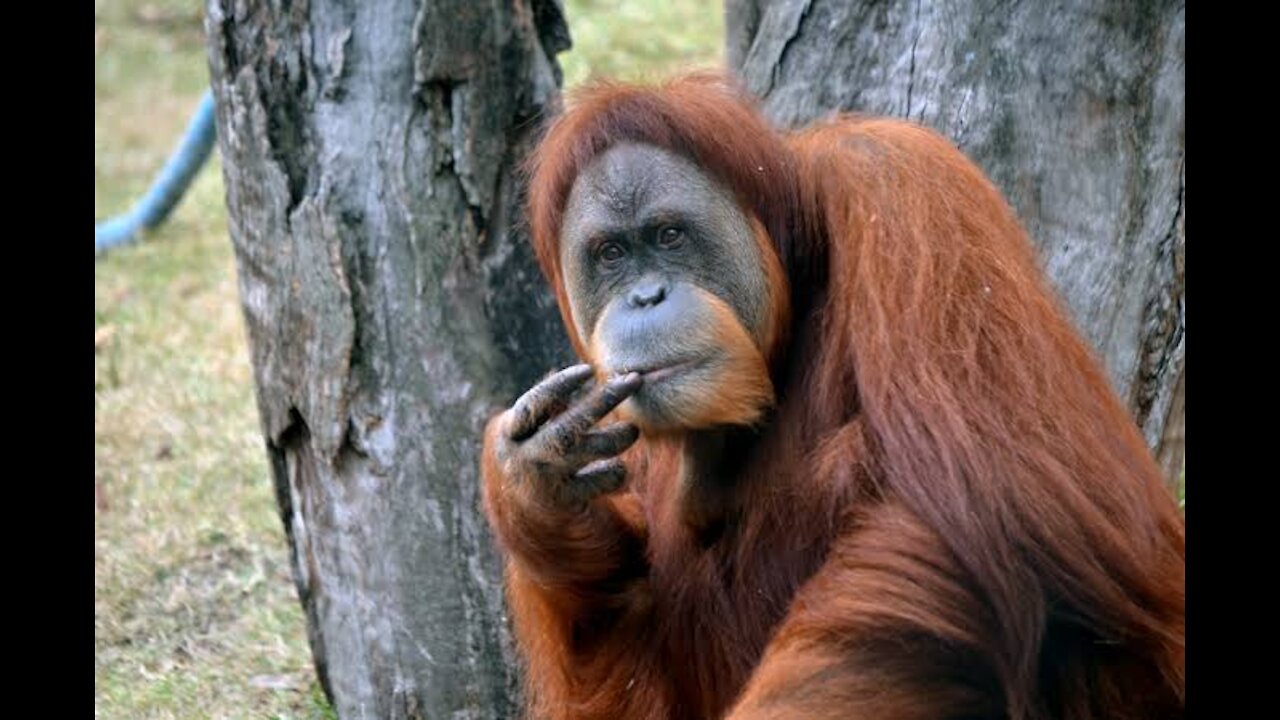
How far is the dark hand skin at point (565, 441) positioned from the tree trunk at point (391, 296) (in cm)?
82

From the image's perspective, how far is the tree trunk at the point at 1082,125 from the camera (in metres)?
4.08

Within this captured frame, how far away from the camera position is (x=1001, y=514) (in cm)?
304

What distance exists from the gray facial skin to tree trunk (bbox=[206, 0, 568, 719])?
0.87 metres

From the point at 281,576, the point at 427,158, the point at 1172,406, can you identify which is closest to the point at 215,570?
the point at 281,576

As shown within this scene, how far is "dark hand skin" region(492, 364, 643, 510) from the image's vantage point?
10.8 ft

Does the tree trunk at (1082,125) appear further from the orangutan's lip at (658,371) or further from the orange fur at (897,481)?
the orangutan's lip at (658,371)

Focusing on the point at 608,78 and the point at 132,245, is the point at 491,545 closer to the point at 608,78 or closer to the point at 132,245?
the point at 608,78

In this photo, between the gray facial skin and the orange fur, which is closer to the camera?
the orange fur

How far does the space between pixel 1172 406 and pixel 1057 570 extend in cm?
183

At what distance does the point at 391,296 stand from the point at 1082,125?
1677 millimetres

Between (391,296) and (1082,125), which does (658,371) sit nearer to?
(391,296)

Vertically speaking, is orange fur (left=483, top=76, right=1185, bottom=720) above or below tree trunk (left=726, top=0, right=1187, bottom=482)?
below

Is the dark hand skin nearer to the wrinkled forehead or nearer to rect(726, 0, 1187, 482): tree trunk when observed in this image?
the wrinkled forehead

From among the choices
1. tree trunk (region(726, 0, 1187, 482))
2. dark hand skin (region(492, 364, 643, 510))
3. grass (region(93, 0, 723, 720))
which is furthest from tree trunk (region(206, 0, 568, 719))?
tree trunk (region(726, 0, 1187, 482))
